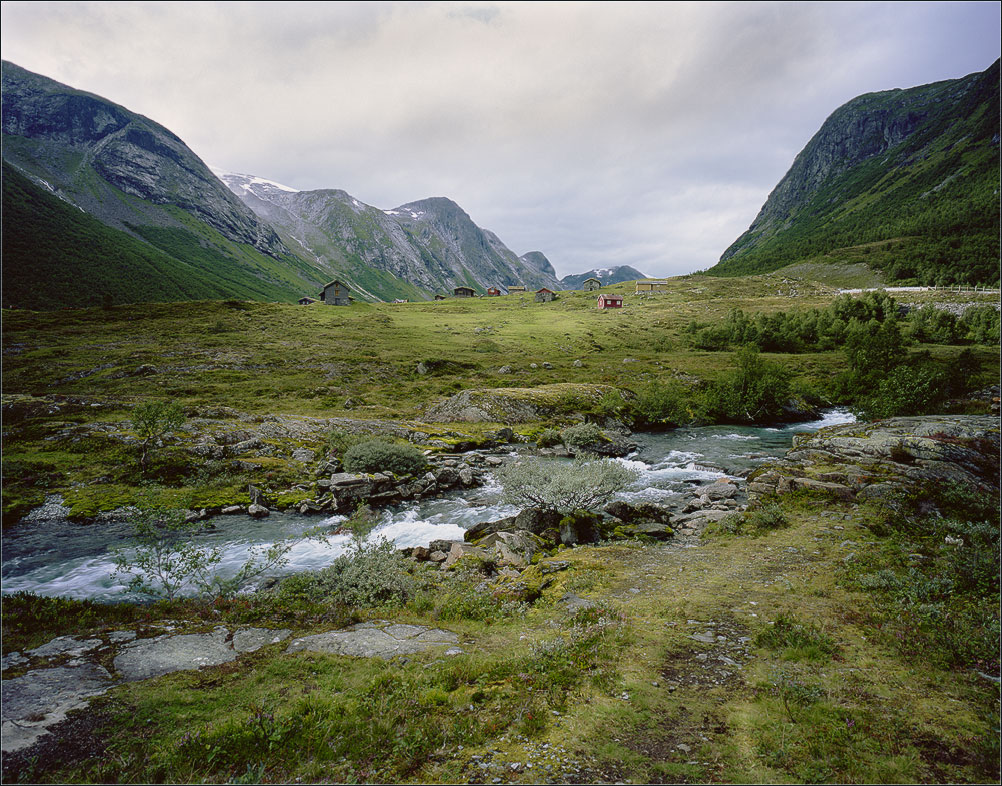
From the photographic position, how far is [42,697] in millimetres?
6066

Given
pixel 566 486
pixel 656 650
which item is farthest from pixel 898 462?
pixel 656 650

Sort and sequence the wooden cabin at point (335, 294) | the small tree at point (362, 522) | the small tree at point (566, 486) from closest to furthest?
the small tree at point (362, 522) < the small tree at point (566, 486) < the wooden cabin at point (335, 294)

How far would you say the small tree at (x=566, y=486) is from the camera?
59.7 ft

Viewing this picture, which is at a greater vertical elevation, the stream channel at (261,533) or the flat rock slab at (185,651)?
the flat rock slab at (185,651)

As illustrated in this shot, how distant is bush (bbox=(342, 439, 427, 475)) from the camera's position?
2566 centimetres

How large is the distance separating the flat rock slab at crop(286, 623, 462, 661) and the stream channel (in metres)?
6.51

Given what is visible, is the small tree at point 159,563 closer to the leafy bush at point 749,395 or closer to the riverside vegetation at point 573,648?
the riverside vegetation at point 573,648

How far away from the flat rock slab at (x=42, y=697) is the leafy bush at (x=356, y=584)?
4.61 meters

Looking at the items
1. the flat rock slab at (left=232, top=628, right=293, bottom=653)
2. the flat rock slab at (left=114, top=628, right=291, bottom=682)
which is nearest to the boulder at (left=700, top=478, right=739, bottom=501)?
the flat rock slab at (left=232, top=628, right=293, bottom=653)

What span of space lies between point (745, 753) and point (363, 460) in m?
23.5

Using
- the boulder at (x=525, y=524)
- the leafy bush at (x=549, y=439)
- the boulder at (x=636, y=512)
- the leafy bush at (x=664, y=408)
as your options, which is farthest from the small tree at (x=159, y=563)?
the leafy bush at (x=664, y=408)

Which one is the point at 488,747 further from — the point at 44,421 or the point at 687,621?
the point at 44,421

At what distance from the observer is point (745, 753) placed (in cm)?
565

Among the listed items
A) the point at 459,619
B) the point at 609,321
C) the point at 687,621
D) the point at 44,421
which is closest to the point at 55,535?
the point at 44,421
